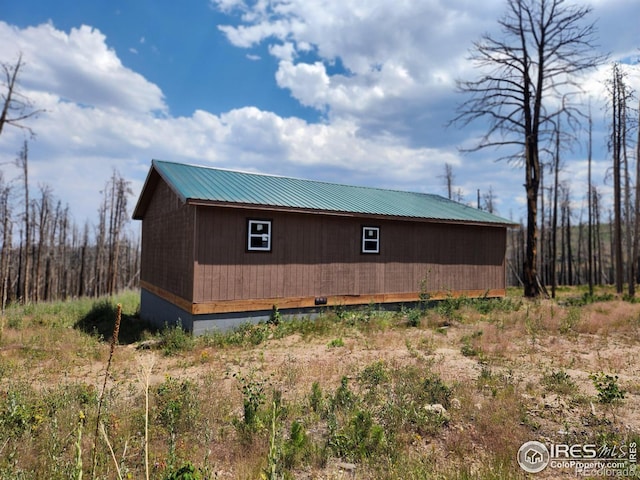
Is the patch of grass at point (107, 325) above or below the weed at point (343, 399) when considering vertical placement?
below

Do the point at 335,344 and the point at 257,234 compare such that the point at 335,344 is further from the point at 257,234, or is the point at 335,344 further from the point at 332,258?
the point at 257,234

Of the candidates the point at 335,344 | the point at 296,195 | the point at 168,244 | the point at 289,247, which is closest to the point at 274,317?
the point at 289,247

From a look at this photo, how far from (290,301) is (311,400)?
691 cm

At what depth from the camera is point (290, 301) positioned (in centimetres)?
1295

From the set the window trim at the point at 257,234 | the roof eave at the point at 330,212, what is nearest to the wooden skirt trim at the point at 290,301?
the window trim at the point at 257,234

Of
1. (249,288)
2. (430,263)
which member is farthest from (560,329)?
(249,288)

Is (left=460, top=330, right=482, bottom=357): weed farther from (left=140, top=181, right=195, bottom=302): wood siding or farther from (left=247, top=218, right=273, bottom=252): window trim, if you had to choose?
(left=140, top=181, right=195, bottom=302): wood siding

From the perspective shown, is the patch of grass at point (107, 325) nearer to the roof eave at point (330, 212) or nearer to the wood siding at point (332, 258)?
the wood siding at point (332, 258)

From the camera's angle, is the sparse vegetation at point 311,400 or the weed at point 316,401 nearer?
the sparse vegetation at point 311,400

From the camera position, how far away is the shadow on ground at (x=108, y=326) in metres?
12.3

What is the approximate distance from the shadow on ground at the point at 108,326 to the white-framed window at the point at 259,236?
4563 millimetres

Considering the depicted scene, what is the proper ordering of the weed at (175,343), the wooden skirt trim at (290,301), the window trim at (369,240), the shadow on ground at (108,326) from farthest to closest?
the window trim at (369,240)
the shadow on ground at (108,326)
the wooden skirt trim at (290,301)
the weed at (175,343)

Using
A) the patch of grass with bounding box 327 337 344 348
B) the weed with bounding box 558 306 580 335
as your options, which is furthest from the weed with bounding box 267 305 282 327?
the weed with bounding box 558 306 580 335

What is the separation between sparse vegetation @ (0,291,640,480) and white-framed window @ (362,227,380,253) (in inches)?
146
